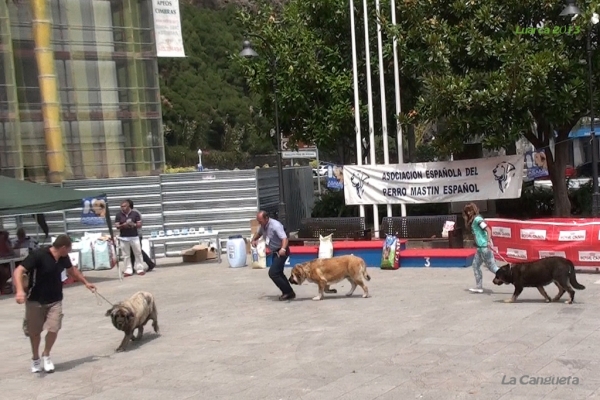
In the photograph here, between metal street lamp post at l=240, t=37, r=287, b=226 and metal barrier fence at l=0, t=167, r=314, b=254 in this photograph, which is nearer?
metal street lamp post at l=240, t=37, r=287, b=226

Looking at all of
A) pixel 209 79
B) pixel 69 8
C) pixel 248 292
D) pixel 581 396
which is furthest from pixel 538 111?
pixel 209 79

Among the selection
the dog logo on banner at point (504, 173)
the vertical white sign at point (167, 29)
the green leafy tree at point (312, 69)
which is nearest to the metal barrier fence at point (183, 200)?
the green leafy tree at point (312, 69)

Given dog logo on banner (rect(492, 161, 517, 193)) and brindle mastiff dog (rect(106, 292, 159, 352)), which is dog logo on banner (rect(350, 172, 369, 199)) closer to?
dog logo on banner (rect(492, 161, 517, 193))

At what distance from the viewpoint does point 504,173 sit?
19.1 m

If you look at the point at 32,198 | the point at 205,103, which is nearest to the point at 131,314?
the point at 32,198

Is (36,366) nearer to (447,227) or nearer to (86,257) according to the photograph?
(86,257)

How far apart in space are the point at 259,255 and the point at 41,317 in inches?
369

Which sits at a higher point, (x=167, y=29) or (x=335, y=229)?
(x=167, y=29)

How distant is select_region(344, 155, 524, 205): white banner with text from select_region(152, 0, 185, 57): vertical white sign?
1040cm

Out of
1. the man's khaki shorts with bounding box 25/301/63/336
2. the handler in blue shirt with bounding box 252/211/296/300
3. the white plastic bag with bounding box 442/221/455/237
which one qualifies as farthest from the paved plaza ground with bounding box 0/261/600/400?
the white plastic bag with bounding box 442/221/455/237

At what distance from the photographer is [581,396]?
271 inches

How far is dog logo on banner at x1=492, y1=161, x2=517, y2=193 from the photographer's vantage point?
1902cm

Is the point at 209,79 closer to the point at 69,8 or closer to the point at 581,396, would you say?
the point at 69,8

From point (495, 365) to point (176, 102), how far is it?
72.3 metres
